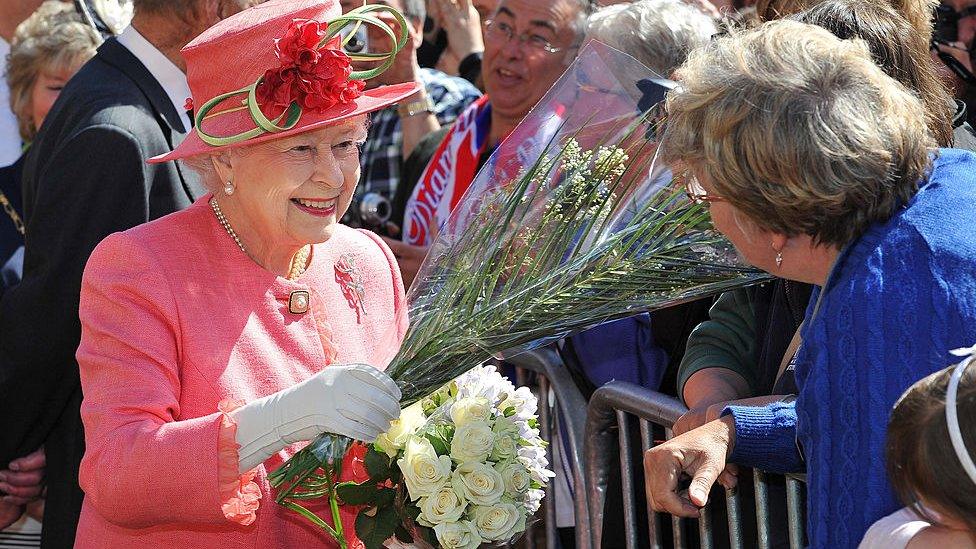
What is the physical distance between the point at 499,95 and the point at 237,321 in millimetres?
2168

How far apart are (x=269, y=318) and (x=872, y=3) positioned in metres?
1.44

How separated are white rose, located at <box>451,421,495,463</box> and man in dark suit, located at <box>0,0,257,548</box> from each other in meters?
1.34

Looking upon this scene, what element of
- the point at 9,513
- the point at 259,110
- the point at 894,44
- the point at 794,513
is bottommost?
the point at 9,513

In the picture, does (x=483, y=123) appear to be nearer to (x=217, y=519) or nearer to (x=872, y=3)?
(x=872, y=3)

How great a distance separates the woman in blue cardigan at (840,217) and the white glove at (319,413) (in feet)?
2.33

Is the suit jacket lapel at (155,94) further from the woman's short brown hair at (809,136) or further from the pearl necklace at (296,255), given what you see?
the woman's short brown hair at (809,136)

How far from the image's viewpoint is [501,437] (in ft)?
7.49

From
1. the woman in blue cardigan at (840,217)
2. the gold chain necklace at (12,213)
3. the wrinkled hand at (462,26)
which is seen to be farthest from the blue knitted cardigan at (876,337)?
the wrinkled hand at (462,26)

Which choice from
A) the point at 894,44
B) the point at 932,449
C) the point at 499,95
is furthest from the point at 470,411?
the point at 499,95

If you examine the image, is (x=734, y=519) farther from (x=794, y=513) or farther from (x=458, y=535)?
(x=458, y=535)

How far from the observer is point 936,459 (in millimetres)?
1492

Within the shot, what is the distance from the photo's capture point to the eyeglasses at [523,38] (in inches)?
170

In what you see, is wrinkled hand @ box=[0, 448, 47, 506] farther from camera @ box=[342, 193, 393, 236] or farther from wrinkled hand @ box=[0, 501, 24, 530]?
camera @ box=[342, 193, 393, 236]

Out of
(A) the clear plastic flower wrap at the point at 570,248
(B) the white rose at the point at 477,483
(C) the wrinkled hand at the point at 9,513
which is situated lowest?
(C) the wrinkled hand at the point at 9,513
